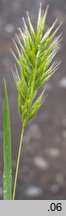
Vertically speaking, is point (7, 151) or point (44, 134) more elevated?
point (7, 151)

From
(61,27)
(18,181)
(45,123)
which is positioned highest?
(61,27)

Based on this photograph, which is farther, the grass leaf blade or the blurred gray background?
the blurred gray background

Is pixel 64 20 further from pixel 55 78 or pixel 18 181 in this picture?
pixel 18 181

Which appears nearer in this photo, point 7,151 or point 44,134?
point 7,151

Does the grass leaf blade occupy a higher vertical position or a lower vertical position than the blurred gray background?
higher

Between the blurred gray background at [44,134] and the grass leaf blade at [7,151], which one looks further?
the blurred gray background at [44,134]

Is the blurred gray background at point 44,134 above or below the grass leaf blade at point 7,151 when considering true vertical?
below

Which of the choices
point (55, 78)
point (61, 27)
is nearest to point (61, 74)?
point (55, 78)
